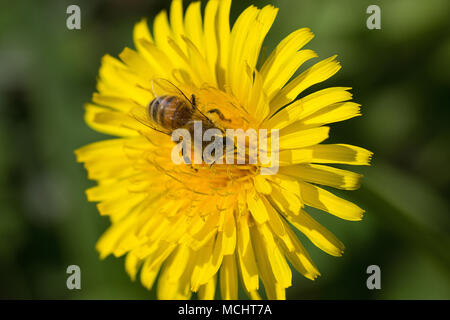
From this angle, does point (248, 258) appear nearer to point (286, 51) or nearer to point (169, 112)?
point (169, 112)

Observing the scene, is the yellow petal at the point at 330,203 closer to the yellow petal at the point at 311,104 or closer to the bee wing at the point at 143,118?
the yellow petal at the point at 311,104

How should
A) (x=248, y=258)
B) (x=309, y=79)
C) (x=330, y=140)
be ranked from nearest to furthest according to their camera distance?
(x=309, y=79)
(x=248, y=258)
(x=330, y=140)

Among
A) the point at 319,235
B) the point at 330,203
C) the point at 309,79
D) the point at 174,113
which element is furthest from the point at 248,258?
the point at 309,79

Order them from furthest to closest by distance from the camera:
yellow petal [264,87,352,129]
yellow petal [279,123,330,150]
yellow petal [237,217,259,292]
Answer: yellow petal [237,217,259,292], yellow petal [264,87,352,129], yellow petal [279,123,330,150]

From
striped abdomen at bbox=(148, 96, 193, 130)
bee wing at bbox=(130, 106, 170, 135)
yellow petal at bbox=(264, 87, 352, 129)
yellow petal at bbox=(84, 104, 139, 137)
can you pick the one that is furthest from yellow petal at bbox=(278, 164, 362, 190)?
yellow petal at bbox=(84, 104, 139, 137)

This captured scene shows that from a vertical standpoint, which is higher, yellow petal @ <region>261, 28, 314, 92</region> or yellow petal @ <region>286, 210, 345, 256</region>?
yellow petal @ <region>261, 28, 314, 92</region>

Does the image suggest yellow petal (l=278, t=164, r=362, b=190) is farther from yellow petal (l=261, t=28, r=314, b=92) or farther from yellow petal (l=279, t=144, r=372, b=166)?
yellow petal (l=261, t=28, r=314, b=92)

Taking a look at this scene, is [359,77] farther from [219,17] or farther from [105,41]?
[105,41]
